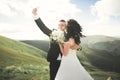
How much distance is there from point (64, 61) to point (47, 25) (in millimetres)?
878

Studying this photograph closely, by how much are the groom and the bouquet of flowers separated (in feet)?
0.16

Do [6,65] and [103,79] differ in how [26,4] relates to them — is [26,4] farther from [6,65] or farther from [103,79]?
[103,79]

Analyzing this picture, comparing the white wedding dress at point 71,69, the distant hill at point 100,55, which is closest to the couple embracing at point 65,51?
the white wedding dress at point 71,69

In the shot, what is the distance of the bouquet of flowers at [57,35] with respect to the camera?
6367mm

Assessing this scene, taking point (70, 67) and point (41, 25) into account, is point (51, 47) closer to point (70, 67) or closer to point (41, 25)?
point (41, 25)

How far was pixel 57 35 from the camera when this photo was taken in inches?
251

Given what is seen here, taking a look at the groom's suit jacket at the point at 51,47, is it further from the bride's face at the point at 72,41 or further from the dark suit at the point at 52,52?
the bride's face at the point at 72,41

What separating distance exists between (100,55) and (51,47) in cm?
114

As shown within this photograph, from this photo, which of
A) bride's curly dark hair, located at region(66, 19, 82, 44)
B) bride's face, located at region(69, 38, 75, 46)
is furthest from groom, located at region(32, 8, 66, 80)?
bride's face, located at region(69, 38, 75, 46)

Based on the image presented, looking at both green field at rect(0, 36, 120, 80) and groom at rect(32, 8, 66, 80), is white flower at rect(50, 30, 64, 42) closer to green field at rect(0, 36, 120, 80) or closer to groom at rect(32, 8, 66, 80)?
groom at rect(32, 8, 66, 80)

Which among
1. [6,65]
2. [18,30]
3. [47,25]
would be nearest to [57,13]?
[47,25]

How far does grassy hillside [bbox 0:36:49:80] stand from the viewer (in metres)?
6.55

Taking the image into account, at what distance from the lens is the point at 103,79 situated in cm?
689

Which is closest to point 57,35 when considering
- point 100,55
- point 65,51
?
point 65,51
